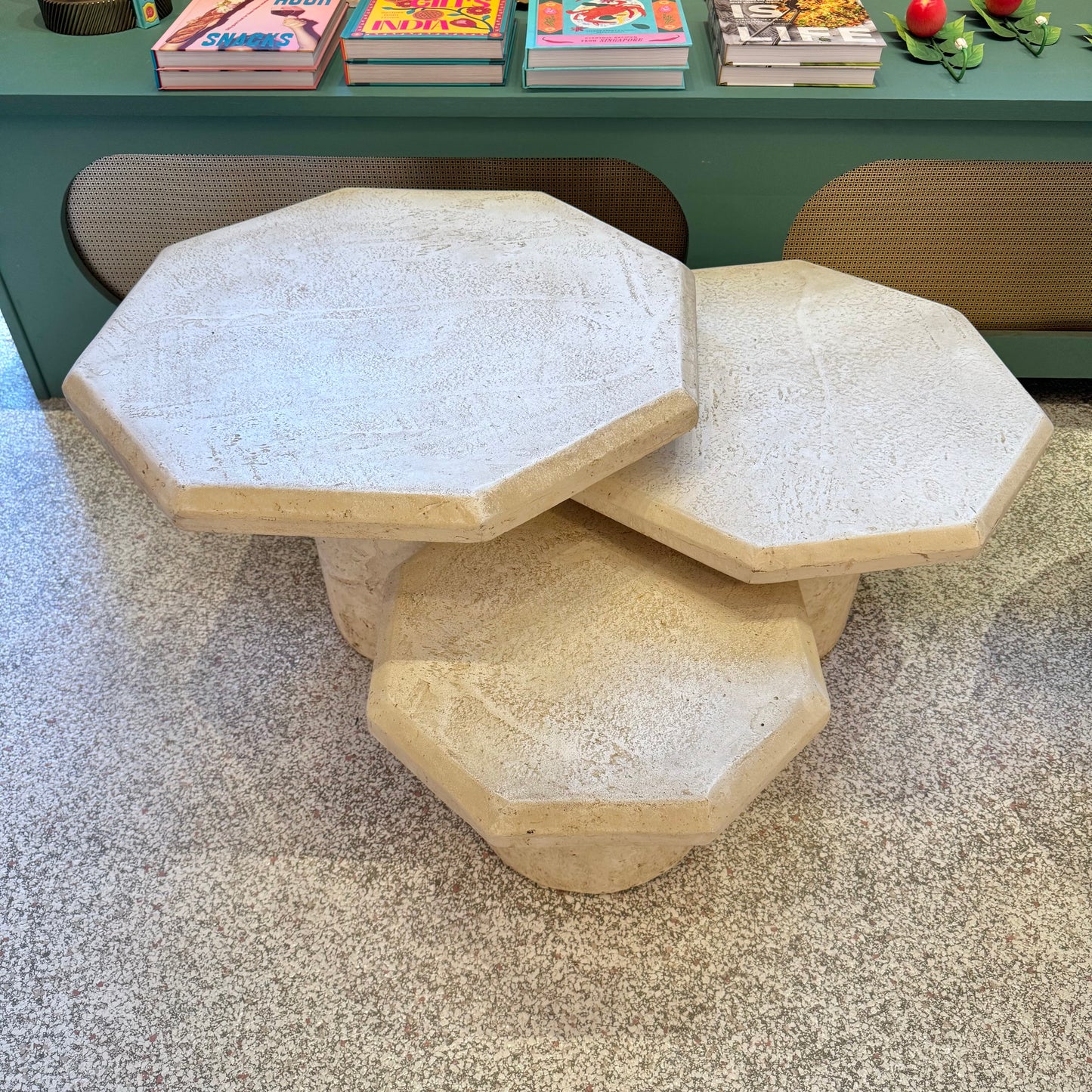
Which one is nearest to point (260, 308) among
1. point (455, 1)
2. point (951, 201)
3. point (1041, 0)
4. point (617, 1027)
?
point (455, 1)

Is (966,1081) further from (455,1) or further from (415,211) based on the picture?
(455,1)

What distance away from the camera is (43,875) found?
1245mm

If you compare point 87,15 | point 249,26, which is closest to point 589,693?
point 249,26

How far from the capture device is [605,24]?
5.16ft

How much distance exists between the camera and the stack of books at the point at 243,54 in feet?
5.09

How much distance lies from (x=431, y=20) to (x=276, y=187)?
408 mm

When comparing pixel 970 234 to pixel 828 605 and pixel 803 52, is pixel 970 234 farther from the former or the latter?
pixel 828 605

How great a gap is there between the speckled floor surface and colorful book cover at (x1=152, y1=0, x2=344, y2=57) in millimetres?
871

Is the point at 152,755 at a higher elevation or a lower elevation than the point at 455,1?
lower

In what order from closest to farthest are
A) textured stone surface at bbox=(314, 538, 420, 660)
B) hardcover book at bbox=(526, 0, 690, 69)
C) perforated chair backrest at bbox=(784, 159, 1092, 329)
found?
textured stone surface at bbox=(314, 538, 420, 660) < hardcover book at bbox=(526, 0, 690, 69) < perforated chair backrest at bbox=(784, 159, 1092, 329)

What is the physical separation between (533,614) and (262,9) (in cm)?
122

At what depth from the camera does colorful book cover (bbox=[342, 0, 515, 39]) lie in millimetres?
1544

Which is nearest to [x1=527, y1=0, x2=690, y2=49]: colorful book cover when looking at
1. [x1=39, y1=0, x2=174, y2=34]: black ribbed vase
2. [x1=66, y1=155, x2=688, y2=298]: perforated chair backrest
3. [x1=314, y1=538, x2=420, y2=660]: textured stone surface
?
[x1=66, y1=155, x2=688, y2=298]: perforated chair backrest

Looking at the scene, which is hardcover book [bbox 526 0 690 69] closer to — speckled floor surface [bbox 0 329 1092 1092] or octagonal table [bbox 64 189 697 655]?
octagonal table [bbox 64 189 697 655]
